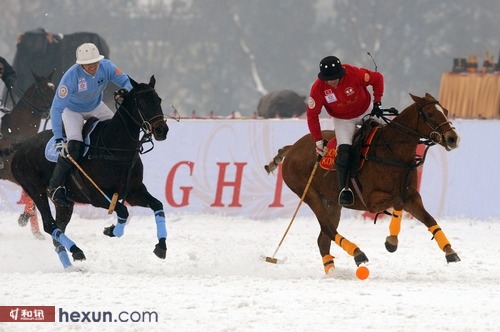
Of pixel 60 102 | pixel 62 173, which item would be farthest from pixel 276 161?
pixel 60 102

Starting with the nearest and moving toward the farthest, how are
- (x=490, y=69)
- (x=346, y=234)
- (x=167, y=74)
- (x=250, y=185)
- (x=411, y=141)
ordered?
(x=411, y=141)
(x=346, y=234)
(x=250, y=185)
(x=490, y=69)
(x=167, y=74)

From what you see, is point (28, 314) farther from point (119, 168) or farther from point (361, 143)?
point (361, 143)

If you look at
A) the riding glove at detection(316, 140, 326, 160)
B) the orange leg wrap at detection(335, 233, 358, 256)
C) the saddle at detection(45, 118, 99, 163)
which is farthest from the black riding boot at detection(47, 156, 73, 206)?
the orange leg wrap at detection(335, 233, 358, 256)

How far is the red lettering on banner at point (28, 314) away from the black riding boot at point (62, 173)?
132 inches

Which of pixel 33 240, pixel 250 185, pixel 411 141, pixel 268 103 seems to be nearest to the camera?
pixel 411 141

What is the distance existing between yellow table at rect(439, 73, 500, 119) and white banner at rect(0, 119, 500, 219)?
136 inches

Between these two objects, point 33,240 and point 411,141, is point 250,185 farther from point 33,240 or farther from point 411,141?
point 411,141

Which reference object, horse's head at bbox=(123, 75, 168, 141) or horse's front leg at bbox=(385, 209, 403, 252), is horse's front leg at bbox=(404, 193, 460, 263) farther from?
horse's head at bbox=(123, 75, 168, 141)

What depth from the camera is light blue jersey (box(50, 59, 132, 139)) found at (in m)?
12.6

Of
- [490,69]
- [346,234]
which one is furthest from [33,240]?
[490,69]

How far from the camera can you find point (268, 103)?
1087 inches

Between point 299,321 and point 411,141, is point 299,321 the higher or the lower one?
the lower one

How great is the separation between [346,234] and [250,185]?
6.35 feet

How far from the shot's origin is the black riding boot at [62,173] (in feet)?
41.5
